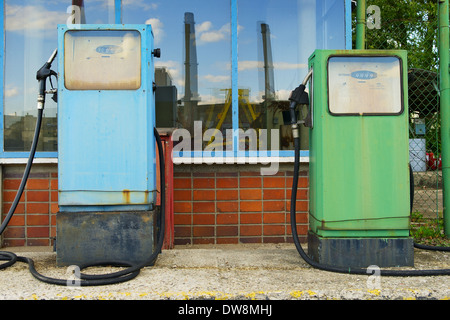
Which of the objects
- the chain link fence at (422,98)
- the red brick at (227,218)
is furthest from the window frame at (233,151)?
the chain link fence at (422,98)

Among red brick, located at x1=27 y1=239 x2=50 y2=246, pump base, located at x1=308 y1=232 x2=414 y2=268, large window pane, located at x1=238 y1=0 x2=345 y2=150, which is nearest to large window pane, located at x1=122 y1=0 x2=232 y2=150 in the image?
large window pane, located at x1=238 y1=0 x2=345 y2=150

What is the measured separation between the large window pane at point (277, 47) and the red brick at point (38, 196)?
2404 millimetres

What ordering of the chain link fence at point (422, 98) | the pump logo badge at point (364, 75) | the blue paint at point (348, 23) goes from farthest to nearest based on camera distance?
the chain link fence at point (422, 98), the blue paint at point (348, 23), the pump logo badge at point (364, 75)

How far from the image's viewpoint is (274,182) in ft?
16.3

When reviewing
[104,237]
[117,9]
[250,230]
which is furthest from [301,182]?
[117,9]

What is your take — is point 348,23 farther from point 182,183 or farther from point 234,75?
point 182,183

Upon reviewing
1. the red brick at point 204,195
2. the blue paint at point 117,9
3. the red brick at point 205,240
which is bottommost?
the red brick at point 205,240

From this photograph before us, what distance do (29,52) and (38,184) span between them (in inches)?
61.1

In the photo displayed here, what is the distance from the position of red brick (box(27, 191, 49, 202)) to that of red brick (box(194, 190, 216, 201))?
1684 mm

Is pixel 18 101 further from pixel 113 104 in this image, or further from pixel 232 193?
pixel 232 193

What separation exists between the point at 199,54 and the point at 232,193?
175cm

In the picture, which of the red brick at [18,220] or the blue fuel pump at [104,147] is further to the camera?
the red brick at [18,220]

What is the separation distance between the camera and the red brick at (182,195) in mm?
4898

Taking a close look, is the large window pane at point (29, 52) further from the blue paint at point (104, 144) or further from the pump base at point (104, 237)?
the pump base at point (104, 237)
